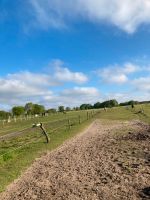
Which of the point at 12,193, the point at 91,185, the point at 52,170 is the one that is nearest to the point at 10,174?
the point at 52,170

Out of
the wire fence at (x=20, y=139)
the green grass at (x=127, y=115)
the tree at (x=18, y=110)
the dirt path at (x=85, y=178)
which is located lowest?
the dirt path at (x=85, y=178)

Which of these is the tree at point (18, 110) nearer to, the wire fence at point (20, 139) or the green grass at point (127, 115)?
the green grass at point (127, 115)

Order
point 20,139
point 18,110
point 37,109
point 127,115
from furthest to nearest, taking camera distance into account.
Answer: point 37,109 < point 18,110 < point 127,115 < point 20,139

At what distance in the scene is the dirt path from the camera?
34.6ft

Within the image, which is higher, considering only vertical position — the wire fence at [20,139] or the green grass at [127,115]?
the green grass at [127,115]

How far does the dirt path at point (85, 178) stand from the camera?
10.5m

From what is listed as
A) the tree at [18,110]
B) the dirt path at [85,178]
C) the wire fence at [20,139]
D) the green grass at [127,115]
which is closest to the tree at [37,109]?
the tree at [18,110]

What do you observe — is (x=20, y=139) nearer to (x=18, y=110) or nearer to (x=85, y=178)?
(x=85, y=178)

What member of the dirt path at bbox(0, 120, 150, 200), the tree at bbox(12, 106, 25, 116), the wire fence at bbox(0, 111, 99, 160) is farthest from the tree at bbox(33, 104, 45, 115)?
the dirt path at bbox(0, 120, 150, 200)

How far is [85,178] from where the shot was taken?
492 inches

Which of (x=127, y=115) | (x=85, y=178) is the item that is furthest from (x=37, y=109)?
(x=85, y=178)

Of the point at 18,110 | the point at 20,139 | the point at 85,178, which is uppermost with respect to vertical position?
the point at 18,110

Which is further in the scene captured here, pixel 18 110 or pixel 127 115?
pixel 18 110

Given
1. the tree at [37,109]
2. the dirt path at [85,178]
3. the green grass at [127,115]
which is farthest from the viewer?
the tree at [37,109]
